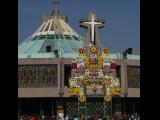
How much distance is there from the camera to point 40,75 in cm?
7200

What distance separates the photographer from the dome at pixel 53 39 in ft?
270

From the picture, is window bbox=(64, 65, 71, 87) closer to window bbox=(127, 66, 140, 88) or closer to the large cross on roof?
the large cross on roof

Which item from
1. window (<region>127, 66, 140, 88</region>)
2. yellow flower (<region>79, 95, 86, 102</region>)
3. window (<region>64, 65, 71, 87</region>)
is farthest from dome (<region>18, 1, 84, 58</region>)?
yellow flower (<region>79, 95, 86, 102</region>)

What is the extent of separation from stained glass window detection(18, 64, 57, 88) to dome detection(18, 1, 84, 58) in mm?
5183

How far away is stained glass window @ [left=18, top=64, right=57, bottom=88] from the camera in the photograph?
71812 millimetres

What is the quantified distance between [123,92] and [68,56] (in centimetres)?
889

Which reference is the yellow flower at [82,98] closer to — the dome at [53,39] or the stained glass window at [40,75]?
the stained glass window at [40,75]

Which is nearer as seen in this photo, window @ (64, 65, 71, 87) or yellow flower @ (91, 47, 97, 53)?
yellow flower @ (91, 47, 97, 53)

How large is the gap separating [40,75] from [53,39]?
49.6 ft

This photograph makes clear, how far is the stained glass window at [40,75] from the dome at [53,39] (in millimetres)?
5183

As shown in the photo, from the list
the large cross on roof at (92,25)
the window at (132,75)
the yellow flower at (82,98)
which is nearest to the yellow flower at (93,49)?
the large cross on roof at (92,25)

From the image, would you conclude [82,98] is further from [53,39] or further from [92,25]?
[53,39]
